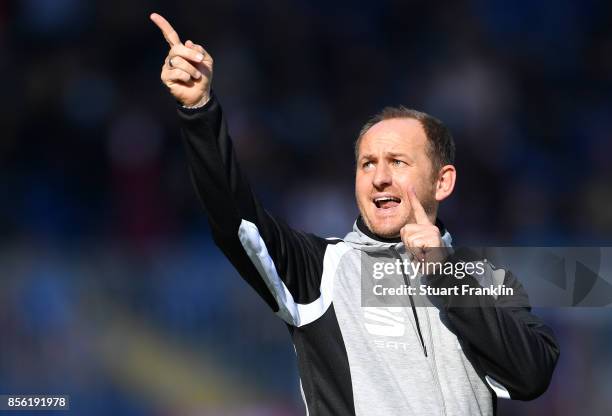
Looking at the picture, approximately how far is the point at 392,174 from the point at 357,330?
48 cm

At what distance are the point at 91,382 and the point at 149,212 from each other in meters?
1.33

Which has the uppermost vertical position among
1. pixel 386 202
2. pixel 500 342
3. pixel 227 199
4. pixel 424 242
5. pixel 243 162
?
pixel 243 162

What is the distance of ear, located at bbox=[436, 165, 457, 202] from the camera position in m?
2.92

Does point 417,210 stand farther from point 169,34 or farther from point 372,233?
point 169,34

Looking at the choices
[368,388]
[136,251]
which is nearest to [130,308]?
[136,251]

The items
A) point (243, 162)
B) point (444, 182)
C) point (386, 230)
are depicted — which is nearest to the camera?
point (386, 230)

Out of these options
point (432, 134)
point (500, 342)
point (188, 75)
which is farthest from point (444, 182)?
point (188, 75)

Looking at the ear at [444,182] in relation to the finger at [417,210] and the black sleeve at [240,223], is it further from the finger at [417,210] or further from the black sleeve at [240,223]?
the black sleeve at [240,223]

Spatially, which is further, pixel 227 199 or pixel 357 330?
pixel 357 330

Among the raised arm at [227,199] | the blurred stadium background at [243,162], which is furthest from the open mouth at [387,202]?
the blurred stadium background at [243,162]

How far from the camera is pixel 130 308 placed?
195 inches

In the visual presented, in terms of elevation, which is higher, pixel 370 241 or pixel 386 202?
pixel 386 202

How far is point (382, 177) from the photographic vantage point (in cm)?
276

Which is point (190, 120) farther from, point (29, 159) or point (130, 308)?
point (29, 159)
